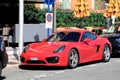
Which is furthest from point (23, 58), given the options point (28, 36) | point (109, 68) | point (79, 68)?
point (28, 36)

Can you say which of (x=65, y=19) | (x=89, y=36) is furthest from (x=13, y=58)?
(x=65, y=19)

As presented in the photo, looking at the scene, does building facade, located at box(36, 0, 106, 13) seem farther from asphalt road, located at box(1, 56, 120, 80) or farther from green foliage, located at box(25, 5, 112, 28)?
asphalt road, located at box(1, 56, 120, 80)

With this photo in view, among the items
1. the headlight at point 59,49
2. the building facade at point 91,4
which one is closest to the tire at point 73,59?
the headlight at point 59,49

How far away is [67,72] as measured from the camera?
14414mm

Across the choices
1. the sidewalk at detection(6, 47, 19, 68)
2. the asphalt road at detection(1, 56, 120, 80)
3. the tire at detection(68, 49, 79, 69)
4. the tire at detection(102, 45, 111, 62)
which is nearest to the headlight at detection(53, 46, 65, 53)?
the tire at detection(68, 49, 79, 69)

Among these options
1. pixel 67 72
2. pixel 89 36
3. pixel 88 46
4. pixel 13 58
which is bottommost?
pixel 13 58

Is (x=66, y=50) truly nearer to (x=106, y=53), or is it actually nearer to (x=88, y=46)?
(x=88, y=46)

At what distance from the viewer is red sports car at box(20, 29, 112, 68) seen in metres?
14.9

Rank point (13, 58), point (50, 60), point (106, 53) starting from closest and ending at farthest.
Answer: point (50, 60) → point (106, 53) → point (13, 58)

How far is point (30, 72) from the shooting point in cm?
1457

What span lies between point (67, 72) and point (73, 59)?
0.96 meters

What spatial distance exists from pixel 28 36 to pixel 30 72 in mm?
9359

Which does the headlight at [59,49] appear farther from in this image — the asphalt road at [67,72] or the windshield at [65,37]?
the windshield at [65,37]

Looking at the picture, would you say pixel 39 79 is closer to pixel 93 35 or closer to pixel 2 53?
pixel 2 53
